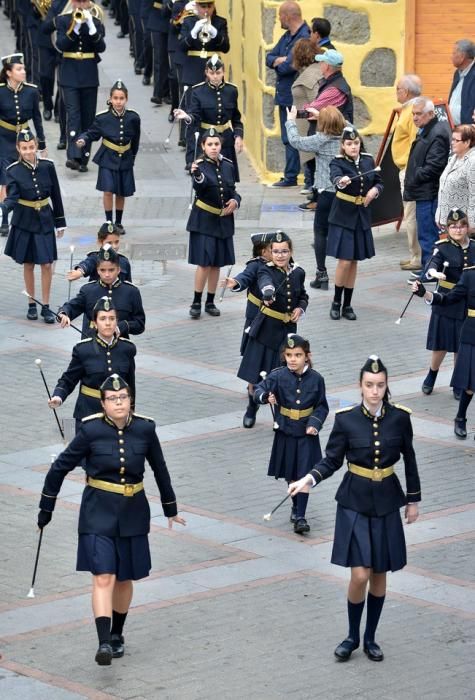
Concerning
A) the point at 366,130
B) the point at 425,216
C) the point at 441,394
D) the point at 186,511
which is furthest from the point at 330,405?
the point at 366,130

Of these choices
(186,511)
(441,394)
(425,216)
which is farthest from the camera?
(425,216)

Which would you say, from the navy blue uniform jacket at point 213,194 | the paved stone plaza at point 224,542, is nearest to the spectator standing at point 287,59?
the paved stone plaza at point 224,542

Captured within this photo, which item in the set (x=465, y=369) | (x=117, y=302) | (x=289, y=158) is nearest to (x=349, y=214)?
(x=465, y=369)

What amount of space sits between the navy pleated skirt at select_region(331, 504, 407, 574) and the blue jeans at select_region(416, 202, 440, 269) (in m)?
8.09

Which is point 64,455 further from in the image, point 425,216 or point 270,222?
point 270,222

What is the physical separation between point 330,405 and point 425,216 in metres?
4.05

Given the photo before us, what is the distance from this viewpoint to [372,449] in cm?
1038

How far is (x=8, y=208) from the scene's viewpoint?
17.0m

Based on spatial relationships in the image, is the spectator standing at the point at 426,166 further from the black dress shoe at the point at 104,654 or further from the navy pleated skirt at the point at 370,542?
the black dress shoe at the point at 104,654

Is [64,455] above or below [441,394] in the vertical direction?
above

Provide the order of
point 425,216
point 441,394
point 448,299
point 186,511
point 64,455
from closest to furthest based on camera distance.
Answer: point 64,455 < point 186,511 < point 448,299 < point 441,394 < point 425,216

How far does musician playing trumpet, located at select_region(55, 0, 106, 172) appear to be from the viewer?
22156 mm

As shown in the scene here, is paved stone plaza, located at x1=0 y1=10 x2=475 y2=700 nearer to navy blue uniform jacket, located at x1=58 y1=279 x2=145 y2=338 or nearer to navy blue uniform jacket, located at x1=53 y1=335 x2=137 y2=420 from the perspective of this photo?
navy blue uniform jacket, located at x1=53 y1=335 x2=137 y2=420

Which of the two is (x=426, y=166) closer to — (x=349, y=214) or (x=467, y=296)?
(x=349, y=214)
